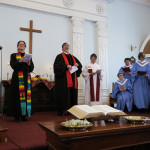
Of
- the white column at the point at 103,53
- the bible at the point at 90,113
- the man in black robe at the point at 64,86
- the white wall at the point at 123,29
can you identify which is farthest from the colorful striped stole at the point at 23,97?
the white wall at the point at 123,29

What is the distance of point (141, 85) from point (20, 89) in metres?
3.93

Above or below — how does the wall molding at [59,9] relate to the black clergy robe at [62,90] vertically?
above

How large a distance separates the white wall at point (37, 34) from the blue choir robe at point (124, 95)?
8.74 feet

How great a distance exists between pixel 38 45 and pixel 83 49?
1911 millimetres

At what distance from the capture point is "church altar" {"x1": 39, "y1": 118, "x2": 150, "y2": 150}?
1.77 metres

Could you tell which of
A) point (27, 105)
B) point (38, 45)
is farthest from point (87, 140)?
point (38, 45)

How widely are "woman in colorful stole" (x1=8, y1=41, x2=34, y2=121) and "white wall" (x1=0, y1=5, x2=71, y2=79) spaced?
2.52 metres

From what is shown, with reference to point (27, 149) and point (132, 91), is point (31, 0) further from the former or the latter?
point (27, 149)

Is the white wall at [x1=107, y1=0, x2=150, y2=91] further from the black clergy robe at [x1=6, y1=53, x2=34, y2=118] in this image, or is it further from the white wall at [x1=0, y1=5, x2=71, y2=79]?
the black clergy robe at [x1=6, y1=53, x2=34, y2=118]

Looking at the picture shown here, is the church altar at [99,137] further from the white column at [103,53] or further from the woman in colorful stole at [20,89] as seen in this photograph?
the white column at [103,53]

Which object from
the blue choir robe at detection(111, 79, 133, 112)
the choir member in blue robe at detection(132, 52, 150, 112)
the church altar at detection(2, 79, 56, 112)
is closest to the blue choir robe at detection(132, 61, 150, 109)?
the choir member in blue robe at detection(132, 52, 150, 112)

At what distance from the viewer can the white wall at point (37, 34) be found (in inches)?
284

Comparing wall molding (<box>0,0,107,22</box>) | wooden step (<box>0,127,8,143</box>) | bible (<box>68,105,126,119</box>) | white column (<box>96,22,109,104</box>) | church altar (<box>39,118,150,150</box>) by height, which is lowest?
wooden step (<box>0,127,8,143</box>)

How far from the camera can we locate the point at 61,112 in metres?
5.76
